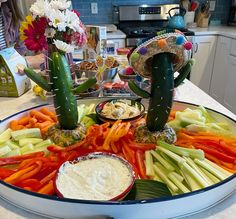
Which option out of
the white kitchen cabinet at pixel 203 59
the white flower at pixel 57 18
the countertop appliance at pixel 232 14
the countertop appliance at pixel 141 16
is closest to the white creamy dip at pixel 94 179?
the white flower at pixel 57 18

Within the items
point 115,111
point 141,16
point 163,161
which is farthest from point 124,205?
point 141,16

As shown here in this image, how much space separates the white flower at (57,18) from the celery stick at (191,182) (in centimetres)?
64

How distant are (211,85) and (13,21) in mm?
2213

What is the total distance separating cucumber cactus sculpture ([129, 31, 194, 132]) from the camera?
A: 0.71 m

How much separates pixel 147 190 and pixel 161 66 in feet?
1.13

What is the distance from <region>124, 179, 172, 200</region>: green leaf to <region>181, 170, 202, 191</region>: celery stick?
56mm

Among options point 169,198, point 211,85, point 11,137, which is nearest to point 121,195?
point 169,198

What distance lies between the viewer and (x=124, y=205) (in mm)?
556

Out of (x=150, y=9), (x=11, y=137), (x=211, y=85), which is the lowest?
(x=211, y=85)

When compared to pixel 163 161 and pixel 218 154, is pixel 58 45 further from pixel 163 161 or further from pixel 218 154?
pixel 218 154

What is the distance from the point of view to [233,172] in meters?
0.70

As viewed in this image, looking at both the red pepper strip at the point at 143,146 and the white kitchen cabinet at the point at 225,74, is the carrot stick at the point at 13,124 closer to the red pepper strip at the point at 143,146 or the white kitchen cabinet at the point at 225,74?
the red pepper strip at the point at 143,146

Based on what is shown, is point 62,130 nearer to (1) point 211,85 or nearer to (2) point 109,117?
(2) point 109,117

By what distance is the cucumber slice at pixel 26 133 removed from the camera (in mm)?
873
